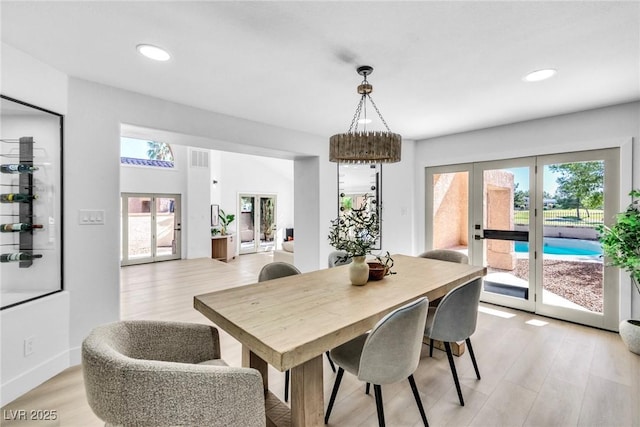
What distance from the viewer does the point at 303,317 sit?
1.46 m

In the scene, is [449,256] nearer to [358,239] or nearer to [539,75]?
[358,239]

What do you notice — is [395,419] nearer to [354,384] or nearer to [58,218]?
[354,384]

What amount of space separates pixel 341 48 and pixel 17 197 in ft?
8.83

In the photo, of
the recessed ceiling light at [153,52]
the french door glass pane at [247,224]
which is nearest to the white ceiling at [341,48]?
the recessed ceiling light at [153,52]

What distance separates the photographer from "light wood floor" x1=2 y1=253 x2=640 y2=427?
1.84 meters

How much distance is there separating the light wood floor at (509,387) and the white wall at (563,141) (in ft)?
2.86

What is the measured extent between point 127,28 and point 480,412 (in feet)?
10.6

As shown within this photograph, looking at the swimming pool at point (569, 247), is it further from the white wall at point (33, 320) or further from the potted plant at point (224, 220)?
the potted plant at point (224, 220)

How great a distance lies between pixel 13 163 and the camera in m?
2.26

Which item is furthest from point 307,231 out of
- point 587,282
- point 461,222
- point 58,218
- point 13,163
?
point 587,282

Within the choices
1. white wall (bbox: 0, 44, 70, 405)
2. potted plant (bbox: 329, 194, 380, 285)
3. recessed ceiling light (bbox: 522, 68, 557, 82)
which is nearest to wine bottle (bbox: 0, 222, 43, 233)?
white wall (bbox: 0, 44, 70, 405)

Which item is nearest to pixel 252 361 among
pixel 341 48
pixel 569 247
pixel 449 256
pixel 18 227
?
pixel 341 48

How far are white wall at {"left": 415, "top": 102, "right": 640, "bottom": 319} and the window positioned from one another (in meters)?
6.48

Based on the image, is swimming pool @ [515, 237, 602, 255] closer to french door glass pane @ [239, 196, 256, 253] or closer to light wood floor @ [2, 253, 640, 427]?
light wood floor @ [2, 253, 640, 427]
